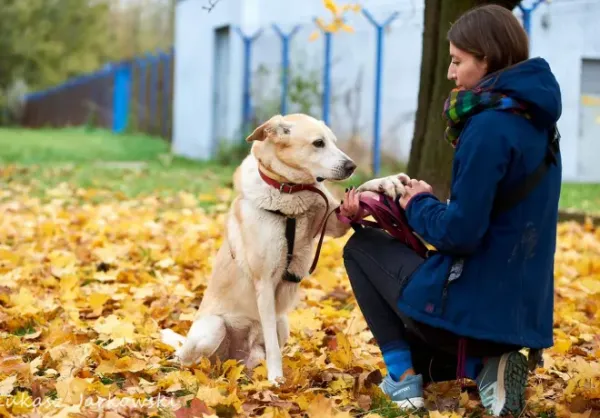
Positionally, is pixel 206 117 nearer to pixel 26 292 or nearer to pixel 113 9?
pixel 26 292

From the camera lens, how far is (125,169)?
42.5ft

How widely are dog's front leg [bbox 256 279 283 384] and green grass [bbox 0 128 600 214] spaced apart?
5.25 metres

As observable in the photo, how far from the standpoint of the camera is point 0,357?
3658 millimetres

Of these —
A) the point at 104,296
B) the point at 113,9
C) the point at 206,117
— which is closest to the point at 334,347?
the point at 104,296

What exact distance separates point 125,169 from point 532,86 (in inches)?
423

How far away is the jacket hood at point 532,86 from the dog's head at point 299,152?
0.92 metres

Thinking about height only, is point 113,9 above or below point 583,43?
above

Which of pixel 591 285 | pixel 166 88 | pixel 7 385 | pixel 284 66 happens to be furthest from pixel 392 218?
pixel 166 88

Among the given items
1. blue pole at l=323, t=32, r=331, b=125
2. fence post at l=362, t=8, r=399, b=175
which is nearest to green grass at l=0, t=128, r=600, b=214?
fence post at l=362, t=8, r=399, b=175

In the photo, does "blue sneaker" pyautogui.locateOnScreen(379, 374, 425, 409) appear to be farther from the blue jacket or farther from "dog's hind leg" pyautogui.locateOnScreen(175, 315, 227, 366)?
"dog's hind leg" pyautogui.locateOnScreen(175, 315, 227, 366)

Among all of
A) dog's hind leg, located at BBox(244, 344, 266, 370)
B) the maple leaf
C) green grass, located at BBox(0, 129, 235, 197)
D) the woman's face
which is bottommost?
dog's hind leg, located at BBox(244, 344, 266, 370)

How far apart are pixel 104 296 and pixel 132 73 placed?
20642 millimetres

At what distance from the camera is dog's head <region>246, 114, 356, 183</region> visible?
358 centimetres

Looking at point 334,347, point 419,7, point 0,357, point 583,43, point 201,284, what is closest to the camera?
point 0,357
